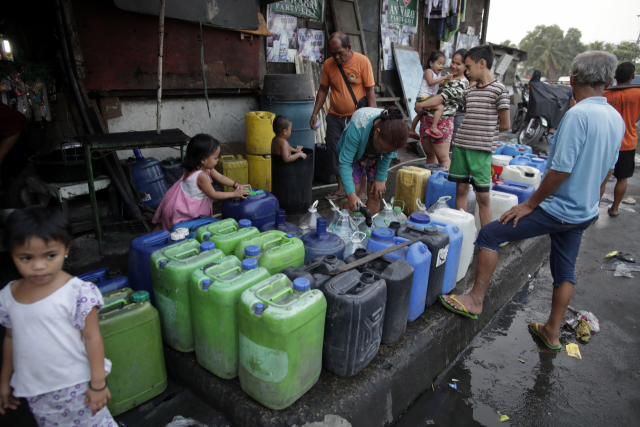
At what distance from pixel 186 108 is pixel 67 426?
477 centimetres

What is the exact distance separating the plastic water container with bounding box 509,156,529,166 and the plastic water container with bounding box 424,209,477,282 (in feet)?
8.26

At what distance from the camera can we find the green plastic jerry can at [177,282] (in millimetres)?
2039

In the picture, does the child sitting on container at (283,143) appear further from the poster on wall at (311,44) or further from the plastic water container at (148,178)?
the poster on wall at (311,44)

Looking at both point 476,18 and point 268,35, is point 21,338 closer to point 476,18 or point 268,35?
point 268,35

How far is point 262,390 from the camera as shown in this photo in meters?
1.86

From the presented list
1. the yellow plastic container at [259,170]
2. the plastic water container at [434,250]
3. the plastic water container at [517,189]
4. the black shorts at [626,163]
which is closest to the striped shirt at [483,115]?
the plastic water container at [517,189]

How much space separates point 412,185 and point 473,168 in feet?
2.83

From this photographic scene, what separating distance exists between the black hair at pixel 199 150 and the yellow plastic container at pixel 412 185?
2.19m

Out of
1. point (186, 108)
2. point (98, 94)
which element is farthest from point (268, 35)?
point (98, 94)

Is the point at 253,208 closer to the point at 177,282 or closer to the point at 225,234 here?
the point at 225,234

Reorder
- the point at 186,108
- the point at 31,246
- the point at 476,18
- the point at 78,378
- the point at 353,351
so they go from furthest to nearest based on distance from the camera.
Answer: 1. the point at 476,18
2. the point at 186,108
3. the point at 353,351
4. the point at 78,378
5. the point at 31,246

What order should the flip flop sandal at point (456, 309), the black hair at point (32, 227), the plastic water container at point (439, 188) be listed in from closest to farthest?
the black hair at point (32, 227) → the flip flop sandal at point (456, 309) → the plastic water container at point (439, 188)

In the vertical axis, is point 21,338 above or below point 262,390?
above

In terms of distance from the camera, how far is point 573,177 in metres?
2.36
